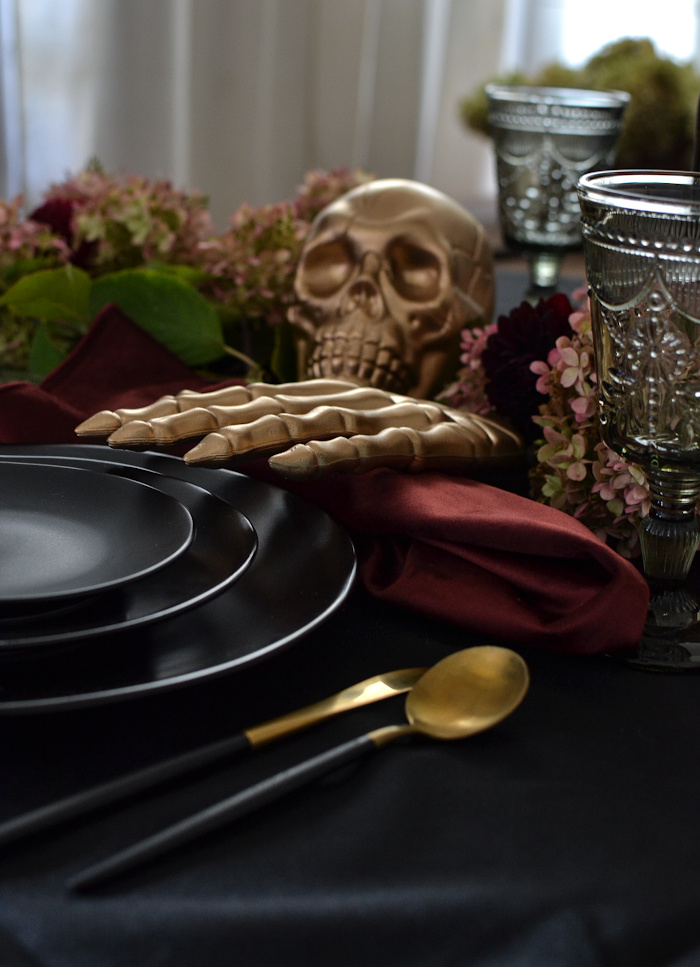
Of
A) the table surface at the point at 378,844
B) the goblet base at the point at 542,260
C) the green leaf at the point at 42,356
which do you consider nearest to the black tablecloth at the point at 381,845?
the table surface at the point at 378,844

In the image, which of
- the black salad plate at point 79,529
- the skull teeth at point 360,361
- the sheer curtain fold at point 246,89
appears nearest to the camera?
the black salad plate at point 79,529

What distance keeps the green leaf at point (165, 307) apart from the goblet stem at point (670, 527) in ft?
1.22

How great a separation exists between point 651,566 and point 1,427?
13.8 inches

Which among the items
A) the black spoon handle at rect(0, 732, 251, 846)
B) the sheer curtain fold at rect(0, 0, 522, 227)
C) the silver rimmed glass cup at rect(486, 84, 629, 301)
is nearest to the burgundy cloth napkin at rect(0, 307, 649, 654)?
the black spoon handle at rect(0, 732, 251, 846)

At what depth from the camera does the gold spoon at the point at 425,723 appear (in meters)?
0.28

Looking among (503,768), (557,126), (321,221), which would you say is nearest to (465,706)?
(503,768)

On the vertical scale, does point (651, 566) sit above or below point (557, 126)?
below

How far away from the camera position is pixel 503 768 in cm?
33

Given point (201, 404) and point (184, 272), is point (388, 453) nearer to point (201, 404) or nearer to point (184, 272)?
point (201, 404)

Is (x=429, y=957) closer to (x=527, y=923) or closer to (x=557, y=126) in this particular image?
(x=527, y=923)

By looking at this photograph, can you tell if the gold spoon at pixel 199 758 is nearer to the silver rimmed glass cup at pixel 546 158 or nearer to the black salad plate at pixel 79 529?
the black salad plate at pixel 79 529

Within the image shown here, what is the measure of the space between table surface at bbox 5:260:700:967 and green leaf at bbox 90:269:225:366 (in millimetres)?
374

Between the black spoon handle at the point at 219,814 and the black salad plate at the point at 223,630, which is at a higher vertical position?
the black salad plate at the point at 223,630

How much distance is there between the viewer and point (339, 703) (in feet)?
1.14
